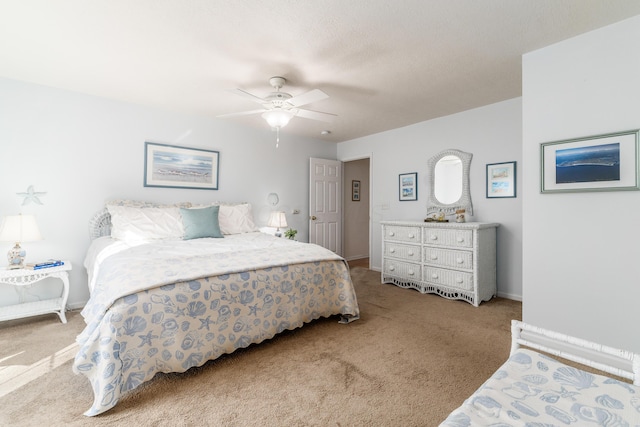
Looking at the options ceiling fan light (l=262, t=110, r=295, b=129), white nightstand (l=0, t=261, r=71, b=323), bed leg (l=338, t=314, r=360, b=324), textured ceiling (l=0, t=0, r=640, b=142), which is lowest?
bed leg (l=338, t=314, r=360, b=324)

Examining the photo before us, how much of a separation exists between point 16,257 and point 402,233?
4.28 metres

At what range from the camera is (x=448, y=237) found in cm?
365

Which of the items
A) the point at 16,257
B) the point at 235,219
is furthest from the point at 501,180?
the point at 16,257

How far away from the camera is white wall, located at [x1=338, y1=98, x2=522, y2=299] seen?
3.56 m

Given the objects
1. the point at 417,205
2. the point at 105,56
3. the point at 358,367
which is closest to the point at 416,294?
the point at 417,205

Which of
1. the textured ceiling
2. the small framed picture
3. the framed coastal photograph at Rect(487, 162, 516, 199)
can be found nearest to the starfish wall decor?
the textured ceiling

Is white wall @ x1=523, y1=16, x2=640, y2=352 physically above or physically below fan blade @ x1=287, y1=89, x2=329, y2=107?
below

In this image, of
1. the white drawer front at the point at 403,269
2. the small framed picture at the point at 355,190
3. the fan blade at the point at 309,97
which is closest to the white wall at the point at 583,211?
the white drawer front at the point at 403,269

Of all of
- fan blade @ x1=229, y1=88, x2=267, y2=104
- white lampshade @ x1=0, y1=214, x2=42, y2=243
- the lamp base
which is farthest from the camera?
the lamp base

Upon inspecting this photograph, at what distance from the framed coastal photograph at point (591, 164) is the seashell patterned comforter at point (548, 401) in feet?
5.39

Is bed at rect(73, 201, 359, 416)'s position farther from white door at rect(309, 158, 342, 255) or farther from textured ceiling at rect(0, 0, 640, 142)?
white door at rect(309, 158, 342, 255)

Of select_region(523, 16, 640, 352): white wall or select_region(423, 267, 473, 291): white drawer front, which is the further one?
select_region(423, 267, 473, 291): white drawer front

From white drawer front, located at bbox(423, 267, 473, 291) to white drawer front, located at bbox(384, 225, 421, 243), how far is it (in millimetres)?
442

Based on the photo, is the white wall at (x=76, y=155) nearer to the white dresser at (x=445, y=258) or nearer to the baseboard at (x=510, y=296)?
the white dresser at (x=445, y=258)
